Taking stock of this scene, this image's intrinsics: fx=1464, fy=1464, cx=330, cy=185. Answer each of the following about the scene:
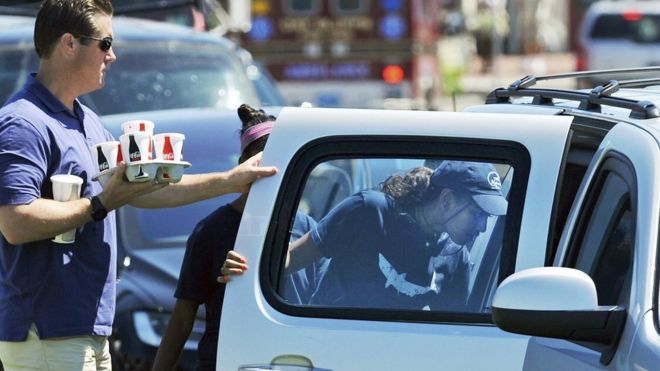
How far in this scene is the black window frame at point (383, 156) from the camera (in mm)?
Answer: 3592

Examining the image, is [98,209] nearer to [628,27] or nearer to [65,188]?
[65,188]

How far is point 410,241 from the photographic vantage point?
370 centimetres

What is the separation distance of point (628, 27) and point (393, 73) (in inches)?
301

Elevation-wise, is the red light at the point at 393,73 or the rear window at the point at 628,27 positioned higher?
the red light at the point at 393,73

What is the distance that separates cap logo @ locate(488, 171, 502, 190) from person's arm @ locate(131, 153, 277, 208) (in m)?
0.55

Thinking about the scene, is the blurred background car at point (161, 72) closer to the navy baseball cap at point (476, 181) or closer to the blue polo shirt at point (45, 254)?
the blue polo shirt at point (45, 254)

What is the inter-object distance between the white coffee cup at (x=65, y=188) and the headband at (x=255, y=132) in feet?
1.61

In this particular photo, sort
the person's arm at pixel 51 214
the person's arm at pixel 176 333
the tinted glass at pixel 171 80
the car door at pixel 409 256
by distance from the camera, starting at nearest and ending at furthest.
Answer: the car door at pixel 409 256
the person's arm at pixel 51 214
the person's arm at pixel 176 333
the tinted glass at pixel 171 80

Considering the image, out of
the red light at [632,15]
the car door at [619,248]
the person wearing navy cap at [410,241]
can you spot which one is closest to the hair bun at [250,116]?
the person wearing navy cap at [410,241]

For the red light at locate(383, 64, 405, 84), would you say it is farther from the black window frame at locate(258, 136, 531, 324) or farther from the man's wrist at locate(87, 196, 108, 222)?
the black window frame at locate(258, 136, 531, 324)

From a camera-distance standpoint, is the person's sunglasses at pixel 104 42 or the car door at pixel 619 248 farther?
Answer: the person's sunglasses at pixel 104 42

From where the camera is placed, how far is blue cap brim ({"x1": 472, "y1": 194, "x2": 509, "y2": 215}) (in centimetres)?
365

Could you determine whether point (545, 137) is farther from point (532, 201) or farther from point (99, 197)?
point (99, 197)

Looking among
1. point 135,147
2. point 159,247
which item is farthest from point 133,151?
point 159,247
